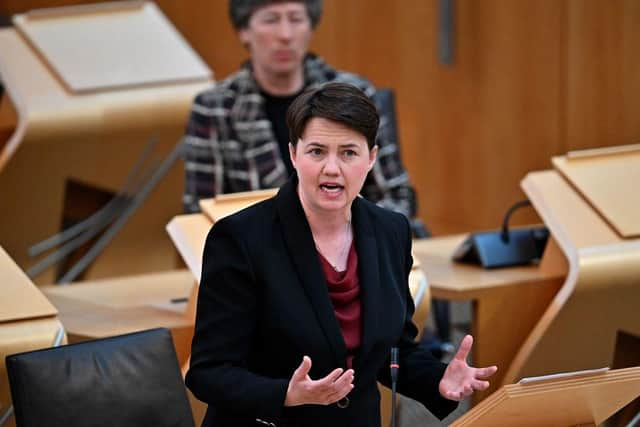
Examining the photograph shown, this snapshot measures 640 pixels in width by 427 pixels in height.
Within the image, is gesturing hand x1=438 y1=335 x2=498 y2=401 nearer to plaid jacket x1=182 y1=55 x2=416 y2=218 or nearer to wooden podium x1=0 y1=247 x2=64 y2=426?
wooden podium x1=0 y1=247 x2=64 y2=426

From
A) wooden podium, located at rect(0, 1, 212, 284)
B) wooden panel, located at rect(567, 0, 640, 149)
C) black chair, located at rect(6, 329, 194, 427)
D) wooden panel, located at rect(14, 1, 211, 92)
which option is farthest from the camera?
wooden panel, located at rect(567, 0, 640, 149)

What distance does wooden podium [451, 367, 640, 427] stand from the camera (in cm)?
255

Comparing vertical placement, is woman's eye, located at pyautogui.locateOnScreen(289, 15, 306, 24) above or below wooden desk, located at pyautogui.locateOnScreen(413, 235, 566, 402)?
above

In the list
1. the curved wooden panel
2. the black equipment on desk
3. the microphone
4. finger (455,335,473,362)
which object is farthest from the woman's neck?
finger (455,335,473,362)

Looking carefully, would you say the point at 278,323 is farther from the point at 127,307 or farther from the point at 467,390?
the point at 127,307

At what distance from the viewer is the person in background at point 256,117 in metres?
4.45

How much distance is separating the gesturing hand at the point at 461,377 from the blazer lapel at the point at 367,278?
0.16 metres

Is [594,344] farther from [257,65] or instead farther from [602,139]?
[602,139]

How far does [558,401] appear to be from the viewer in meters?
2.63

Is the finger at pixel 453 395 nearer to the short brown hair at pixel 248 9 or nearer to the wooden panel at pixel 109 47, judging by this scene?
the short brown hair at pixel 248 9

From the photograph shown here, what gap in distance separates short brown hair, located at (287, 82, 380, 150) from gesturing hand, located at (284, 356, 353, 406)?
458mm

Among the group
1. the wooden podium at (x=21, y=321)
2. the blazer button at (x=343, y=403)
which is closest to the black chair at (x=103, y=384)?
the wooden podium at (x=21, y=321)

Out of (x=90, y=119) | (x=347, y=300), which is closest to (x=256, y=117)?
(x=90, y=119)

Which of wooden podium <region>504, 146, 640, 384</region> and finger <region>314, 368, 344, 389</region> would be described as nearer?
finger <region>314, 368, 344, 389</region>
